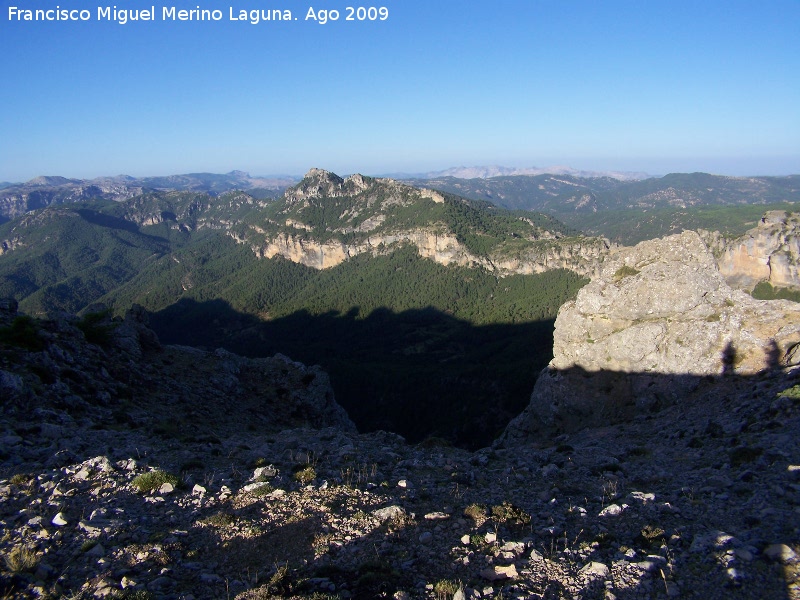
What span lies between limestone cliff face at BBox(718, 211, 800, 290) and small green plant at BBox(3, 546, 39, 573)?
186000 mm

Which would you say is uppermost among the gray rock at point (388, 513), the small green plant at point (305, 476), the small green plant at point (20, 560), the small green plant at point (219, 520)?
the small green plant at point (20, 560)

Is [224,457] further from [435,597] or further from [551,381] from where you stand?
[551,381]

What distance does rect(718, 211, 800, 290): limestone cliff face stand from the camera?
152250 mm

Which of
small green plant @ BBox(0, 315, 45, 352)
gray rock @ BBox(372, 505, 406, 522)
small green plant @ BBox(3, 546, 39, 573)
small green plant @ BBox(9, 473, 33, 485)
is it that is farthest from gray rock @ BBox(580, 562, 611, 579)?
small green plant @ BBox(0, 315, 45, 352)

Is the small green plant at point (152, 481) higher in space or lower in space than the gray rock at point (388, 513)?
lower

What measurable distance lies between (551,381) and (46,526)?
94.5 ft

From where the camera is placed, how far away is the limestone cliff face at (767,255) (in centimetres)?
15225

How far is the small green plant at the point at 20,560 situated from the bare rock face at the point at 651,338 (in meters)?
26.2

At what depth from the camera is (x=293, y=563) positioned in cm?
950

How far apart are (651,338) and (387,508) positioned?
22338 mm

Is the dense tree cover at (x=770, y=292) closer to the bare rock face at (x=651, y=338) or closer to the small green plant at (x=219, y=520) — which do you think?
the bare rock face at (x=651, y=338)

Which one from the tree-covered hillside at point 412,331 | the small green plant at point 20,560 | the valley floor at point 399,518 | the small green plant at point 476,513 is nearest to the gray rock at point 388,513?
the valley floor at point 399,518

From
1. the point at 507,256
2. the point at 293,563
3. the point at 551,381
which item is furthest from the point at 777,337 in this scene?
the point at 507,256

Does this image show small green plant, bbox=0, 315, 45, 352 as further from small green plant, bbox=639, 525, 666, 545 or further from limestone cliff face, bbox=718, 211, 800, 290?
limestone cliff face, bbox=718, 211, 800, 290
